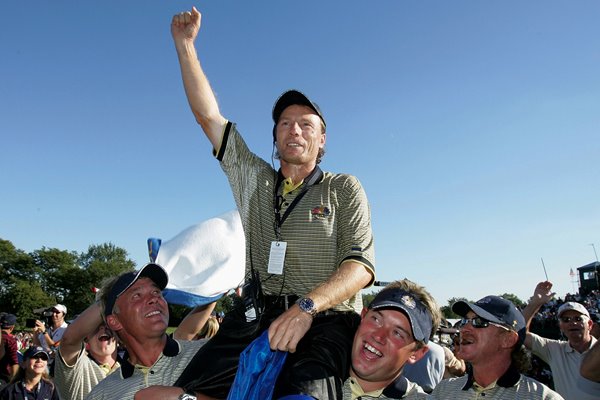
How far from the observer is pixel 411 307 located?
126 inches

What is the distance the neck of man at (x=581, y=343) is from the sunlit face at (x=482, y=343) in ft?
10.0

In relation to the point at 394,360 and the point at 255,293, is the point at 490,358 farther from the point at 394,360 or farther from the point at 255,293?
the point at 255,293

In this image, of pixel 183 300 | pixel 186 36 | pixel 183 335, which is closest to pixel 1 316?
pixel 183 300

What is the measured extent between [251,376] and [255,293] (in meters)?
0.68

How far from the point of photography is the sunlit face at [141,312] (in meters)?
3.96

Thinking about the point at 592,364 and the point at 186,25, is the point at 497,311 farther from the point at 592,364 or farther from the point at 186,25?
the point at 186,25

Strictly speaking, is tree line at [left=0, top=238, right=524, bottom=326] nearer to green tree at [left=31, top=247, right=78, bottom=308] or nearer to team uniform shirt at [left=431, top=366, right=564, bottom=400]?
green tree at [left=31, top=247, right=78, bottom=308]

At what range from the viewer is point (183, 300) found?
833 centimetres

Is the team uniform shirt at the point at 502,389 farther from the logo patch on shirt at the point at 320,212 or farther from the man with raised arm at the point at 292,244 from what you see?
the logo patch on shirt at the point at 320,212

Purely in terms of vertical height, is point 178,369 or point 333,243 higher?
point 333,243

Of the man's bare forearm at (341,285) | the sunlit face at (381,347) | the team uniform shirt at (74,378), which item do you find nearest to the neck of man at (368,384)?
the sunlit face at (381,347)

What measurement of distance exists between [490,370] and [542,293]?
3.50m

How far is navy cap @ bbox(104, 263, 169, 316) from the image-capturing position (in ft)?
13.6

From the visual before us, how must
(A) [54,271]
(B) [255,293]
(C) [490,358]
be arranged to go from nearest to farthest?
(B) [255,293] < (C) [490,358] < (A) [54,271]
